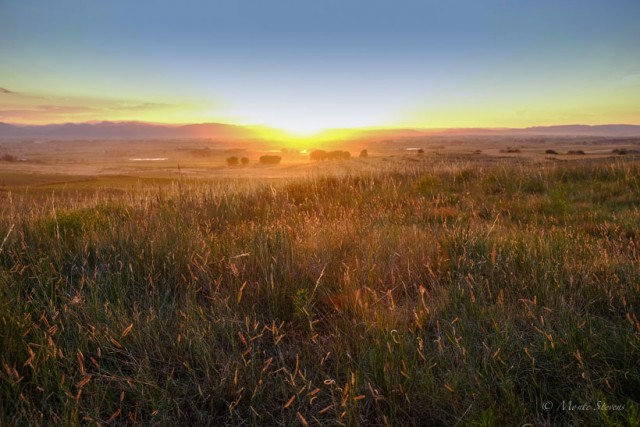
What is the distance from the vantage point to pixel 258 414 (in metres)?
1.81

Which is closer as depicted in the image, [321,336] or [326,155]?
[321,336]

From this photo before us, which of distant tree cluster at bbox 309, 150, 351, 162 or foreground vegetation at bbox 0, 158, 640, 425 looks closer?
foreground vegetation at bbox 0, 158, 640, 425

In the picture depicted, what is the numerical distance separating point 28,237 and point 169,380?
3323 mm

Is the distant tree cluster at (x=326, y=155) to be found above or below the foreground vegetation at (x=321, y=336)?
below

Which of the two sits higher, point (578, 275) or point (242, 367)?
point (578, 275)

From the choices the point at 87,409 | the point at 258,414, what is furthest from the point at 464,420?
the point at 87,409

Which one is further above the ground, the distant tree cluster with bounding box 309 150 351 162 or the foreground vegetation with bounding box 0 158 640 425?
the foreground vegetation with bounding box 0 158 640 425

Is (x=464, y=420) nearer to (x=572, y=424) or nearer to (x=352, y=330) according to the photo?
(x=572, y=424)

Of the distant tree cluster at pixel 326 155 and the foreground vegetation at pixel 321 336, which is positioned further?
the distant tree cluster at pixel 326 155

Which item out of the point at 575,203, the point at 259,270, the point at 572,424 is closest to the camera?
the point at 572,424

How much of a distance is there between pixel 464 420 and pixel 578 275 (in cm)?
189

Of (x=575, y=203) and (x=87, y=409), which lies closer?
(x=87, y=409)

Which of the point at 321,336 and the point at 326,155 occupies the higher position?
the point at 321,336

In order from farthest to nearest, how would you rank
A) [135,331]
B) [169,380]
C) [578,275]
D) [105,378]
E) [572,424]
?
[578,275], [135,331], [105,378], [169,380], [572,424]
